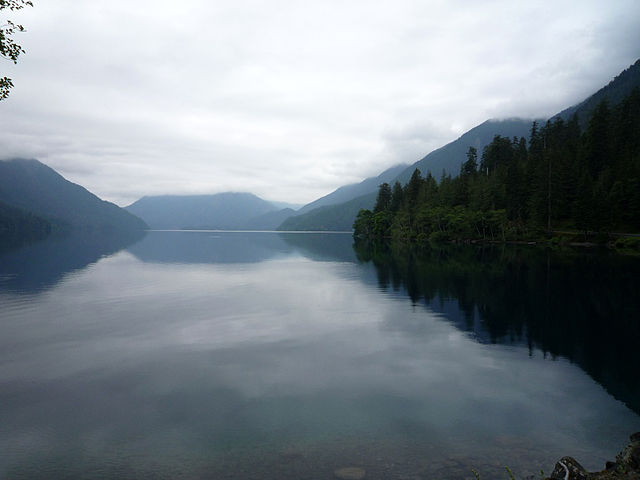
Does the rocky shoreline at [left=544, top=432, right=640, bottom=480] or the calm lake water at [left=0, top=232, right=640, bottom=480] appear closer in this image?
the rocky shoreline at [left=544, top=432, right=640, bottom=480]

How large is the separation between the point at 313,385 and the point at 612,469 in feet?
34.6

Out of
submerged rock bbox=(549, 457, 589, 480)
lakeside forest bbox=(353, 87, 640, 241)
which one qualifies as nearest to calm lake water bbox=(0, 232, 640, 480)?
submerged rock bbox=(549, 457, 589, 480)

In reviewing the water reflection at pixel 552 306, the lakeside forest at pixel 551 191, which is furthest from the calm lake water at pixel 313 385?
the lakeside forest at pixel 551 191

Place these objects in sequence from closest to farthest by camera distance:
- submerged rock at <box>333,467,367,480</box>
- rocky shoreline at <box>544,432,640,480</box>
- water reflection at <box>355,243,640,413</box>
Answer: rocky shoreline at <box>544,432,640,480</box> → submerged rock at <box>333,467,367,480</box> → water reflection at <box>355,243,640,413</box>

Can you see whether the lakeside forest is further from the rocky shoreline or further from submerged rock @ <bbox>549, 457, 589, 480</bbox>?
submerged rock @ <bbox>549, 457, 589, 480</bbox>

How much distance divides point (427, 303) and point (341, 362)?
17.2m

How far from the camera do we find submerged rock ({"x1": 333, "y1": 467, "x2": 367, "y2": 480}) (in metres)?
10.1

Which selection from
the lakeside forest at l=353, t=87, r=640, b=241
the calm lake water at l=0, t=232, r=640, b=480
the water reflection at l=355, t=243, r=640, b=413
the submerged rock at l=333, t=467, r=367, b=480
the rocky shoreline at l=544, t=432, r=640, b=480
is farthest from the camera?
the lakeside forest at l=353, t=87, r=640, b=241

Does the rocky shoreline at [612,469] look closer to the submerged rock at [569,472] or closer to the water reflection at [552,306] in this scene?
the submerged rock at [569,472]

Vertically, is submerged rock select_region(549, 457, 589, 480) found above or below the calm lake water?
above

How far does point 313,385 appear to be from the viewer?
16531 mm

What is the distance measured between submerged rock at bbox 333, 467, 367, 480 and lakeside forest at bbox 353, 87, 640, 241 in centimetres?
11097

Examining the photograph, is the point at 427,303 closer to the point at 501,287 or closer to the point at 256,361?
the point at 501,287

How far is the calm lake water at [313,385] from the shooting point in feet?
36.9
